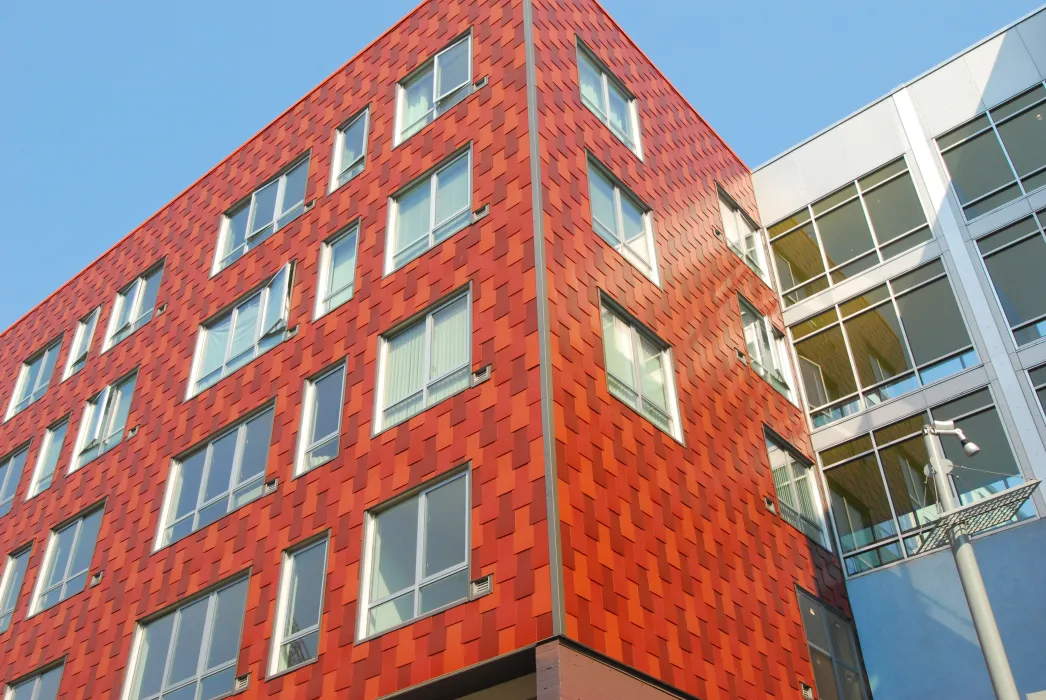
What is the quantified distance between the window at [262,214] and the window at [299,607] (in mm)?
9213

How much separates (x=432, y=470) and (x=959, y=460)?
12511 millimetres

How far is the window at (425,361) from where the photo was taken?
16891mm

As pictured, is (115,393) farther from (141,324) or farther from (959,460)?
(959,460)

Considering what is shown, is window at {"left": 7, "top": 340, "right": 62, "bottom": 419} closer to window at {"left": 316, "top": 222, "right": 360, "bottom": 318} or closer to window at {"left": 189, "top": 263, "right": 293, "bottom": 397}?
window at {"left": 189, "top": 263, "right": 293, "bottom": 397}

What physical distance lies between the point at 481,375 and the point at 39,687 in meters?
12.2

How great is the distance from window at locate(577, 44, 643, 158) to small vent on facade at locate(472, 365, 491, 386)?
7.53 metres

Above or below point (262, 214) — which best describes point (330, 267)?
below

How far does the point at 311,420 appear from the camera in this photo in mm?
19062

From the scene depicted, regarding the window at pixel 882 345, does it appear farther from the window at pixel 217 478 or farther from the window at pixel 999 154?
the window at pixel 217 478

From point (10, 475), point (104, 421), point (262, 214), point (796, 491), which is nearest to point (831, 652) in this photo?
point (796, 491)

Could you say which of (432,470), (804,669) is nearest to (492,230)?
(432,470)

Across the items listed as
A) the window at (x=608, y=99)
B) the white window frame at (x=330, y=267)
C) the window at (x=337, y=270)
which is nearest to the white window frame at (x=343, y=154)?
the white window frame at (x=330, y=267)

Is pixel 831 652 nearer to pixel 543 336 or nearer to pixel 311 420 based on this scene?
pixel 543 336

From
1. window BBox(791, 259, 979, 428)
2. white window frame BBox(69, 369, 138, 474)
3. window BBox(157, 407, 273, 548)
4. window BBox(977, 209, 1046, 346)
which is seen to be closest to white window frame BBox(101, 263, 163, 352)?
white window frame BBox(69, 369, 138, 474)
